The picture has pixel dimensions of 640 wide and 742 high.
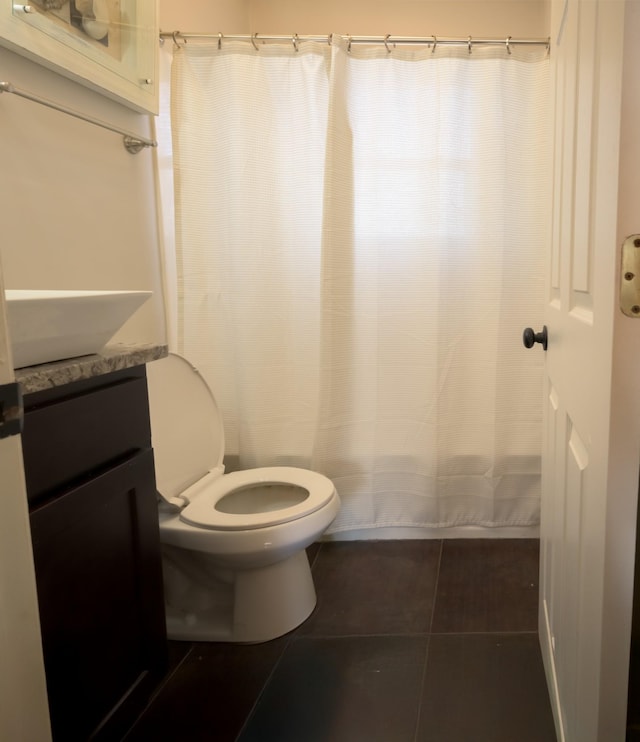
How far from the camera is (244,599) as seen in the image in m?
1.67

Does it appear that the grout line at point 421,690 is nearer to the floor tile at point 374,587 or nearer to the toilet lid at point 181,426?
the floor tile at point 374,587

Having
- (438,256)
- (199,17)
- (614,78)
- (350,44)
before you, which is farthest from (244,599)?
(199,17)

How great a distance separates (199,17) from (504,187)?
4.01 ft

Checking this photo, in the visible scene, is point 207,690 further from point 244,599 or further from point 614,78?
point 614,78

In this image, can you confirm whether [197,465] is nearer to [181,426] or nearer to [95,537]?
[181,426]

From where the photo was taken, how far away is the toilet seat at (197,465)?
159 centimetres

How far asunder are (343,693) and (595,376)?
1093 mm

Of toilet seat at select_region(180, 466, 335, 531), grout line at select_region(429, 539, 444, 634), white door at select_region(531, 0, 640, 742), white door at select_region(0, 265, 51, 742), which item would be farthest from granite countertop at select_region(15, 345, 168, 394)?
grout line at select_region(429, 539, 444, 634)

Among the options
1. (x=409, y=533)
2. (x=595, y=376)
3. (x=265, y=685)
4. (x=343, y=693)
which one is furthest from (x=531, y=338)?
(x=409, y=533)

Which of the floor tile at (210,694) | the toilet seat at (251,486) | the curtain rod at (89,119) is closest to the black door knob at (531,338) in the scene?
the toilet seat at (251,486)

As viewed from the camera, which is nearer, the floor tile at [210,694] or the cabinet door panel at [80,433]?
the cabinet door panel at [80,433]

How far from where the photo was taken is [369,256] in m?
2.05

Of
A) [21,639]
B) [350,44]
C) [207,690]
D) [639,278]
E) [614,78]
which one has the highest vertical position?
[350,44]

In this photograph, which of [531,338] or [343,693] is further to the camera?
[343,693]
